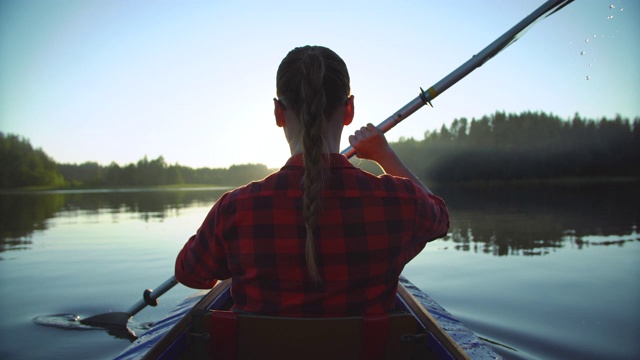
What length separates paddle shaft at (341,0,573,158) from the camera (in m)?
1.95

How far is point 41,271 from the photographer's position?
6699 millimetres

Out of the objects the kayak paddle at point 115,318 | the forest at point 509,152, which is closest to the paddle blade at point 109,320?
the kayak paddle at point 115,318

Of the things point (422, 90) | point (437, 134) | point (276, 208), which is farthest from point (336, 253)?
point (437, 134)

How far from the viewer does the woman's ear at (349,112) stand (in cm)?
144

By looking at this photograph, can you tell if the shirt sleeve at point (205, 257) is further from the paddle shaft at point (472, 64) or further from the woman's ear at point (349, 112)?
the paddle shaft at point (472, 64)

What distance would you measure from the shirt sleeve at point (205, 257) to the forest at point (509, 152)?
56.9m

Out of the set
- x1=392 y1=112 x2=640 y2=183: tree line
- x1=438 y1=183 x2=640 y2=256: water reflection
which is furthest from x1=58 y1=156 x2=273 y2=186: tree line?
x1=438 y1=183 x2=640 y2=256: water reflection

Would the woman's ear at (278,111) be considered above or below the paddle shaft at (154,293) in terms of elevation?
above

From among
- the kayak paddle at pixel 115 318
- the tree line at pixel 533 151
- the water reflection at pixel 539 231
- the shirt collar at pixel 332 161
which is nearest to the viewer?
the shirt collar at pixel 332 161

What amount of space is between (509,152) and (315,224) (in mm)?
61319

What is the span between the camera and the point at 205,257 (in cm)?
138

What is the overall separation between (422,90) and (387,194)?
1120 mm

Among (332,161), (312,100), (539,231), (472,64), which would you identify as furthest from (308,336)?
(539,231)

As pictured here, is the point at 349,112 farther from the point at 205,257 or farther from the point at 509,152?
the point at 509,152
